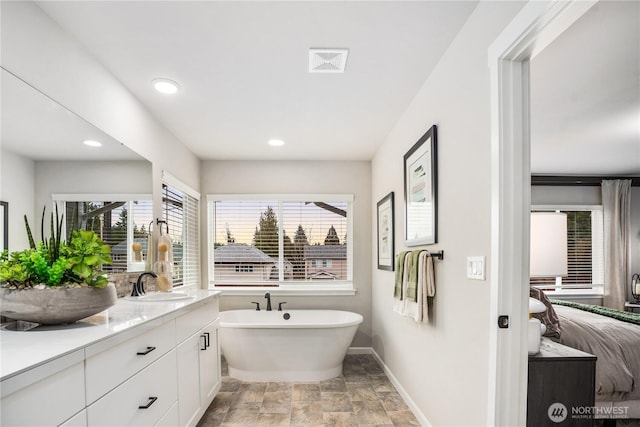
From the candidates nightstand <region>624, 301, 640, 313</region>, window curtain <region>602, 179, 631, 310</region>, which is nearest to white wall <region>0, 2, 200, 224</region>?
nightstand <region>624, 301, 640, 313</region>

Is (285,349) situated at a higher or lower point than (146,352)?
lower

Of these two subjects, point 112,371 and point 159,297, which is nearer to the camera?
point 112,371

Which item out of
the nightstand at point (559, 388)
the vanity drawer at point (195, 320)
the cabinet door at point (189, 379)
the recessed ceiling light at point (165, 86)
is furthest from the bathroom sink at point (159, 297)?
the nightstand at point (559, 388)

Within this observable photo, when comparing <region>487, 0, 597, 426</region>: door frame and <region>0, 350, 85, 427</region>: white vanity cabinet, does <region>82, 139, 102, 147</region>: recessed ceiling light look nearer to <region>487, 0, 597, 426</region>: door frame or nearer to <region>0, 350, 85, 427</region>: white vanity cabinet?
<region>0, 350, 85, 427</region>: white vanity cabinet

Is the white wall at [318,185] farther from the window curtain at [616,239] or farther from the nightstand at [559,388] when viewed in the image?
the window curtain at [616,239]

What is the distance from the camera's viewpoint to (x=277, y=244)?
4.61 meters

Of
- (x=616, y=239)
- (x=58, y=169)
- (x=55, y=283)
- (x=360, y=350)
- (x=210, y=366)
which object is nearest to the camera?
(x=55, y=283)

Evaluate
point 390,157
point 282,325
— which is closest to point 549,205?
point 390,157

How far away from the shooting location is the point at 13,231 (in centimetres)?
154

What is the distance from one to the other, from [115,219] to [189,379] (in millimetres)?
1122

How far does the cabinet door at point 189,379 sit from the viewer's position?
217 cm

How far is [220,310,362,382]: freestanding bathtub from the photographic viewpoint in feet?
11.2

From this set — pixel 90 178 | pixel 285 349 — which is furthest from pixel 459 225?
pixel 285 349

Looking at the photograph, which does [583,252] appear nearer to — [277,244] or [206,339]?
[277,244]
